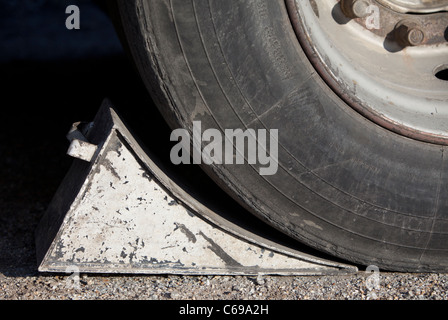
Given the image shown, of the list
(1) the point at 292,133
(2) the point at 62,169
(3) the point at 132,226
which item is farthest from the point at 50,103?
(1) the point at 292,133

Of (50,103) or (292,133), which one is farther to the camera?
(50,103)

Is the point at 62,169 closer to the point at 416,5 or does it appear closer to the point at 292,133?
the point at 292,133

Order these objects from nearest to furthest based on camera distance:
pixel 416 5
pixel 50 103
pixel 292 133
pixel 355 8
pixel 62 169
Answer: pixel 292 133 < pixel 355 8 < pixel 416 5 < pixel 62 169 < pixel 50 103

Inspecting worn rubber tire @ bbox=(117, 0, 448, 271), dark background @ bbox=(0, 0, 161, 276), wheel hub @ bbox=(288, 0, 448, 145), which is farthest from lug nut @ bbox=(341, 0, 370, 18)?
dark background @ bbox=(0, 0, 161, 276)

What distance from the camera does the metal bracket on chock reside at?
1470 millimetres

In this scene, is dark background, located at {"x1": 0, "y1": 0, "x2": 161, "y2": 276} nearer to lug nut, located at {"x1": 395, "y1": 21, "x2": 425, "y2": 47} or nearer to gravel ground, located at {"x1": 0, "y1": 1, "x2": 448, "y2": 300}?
gravel ground, located at {"x1": 0, "y1": 1, "x2": 448, "y2": 300}

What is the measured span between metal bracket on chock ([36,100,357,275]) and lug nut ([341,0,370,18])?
25.6 inches

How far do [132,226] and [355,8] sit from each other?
818mm

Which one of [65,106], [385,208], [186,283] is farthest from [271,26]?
[65,106]

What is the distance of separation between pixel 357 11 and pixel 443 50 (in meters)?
0.33

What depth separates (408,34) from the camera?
1.61 metres

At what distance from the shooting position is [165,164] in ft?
5.43

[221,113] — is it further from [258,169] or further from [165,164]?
[165,164]

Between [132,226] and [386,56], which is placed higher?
[386,56]
